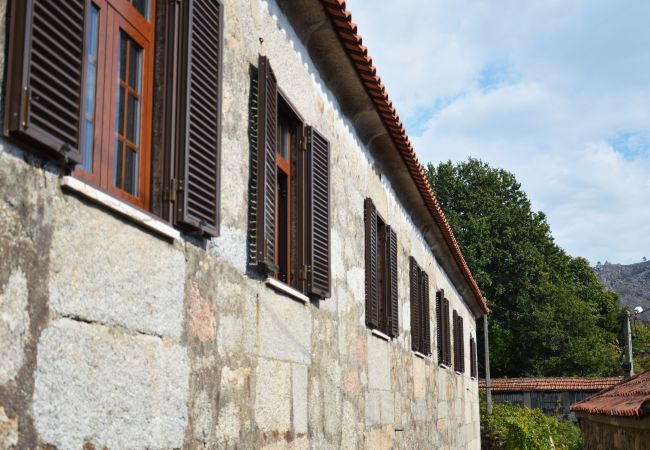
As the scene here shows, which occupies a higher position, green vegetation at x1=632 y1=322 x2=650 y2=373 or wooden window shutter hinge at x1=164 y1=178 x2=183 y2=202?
green vegetation at x1=632 y1=322 x2=650 y2=373

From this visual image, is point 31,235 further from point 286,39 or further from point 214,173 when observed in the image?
point 286,39

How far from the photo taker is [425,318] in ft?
36.9

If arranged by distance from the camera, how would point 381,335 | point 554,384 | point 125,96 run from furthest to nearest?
point 554,384 < point 381,335 < point 125,96

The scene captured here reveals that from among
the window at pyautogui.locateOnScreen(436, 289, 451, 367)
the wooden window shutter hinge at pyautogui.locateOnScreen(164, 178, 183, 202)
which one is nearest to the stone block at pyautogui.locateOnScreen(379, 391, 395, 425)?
the window at pyautogui.locateOnScreen(436, 289, 451, 367)

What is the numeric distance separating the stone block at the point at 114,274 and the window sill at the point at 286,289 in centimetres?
120

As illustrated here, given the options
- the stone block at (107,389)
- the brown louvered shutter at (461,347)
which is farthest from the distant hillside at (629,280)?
the stone block at (107,389)

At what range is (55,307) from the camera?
2670 mm

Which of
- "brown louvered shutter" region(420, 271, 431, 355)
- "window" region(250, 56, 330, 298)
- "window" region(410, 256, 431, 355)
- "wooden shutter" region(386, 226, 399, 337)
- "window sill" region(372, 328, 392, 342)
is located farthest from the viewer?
"brown louvered shutter" region(420, 271, 431, 355)

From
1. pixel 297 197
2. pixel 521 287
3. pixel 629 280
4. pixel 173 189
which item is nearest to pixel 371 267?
pixel 297 197

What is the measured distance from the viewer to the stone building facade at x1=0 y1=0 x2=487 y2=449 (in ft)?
8.43

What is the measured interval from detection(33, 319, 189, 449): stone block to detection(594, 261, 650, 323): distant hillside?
376 feet

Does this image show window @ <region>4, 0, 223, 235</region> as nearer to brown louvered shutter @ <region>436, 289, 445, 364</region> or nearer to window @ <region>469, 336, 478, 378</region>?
brown louvered shutter @ <region>436, 289, 445, 364</region>

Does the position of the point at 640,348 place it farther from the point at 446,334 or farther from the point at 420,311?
the point at 420,311

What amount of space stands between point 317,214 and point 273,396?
61.8 inches
